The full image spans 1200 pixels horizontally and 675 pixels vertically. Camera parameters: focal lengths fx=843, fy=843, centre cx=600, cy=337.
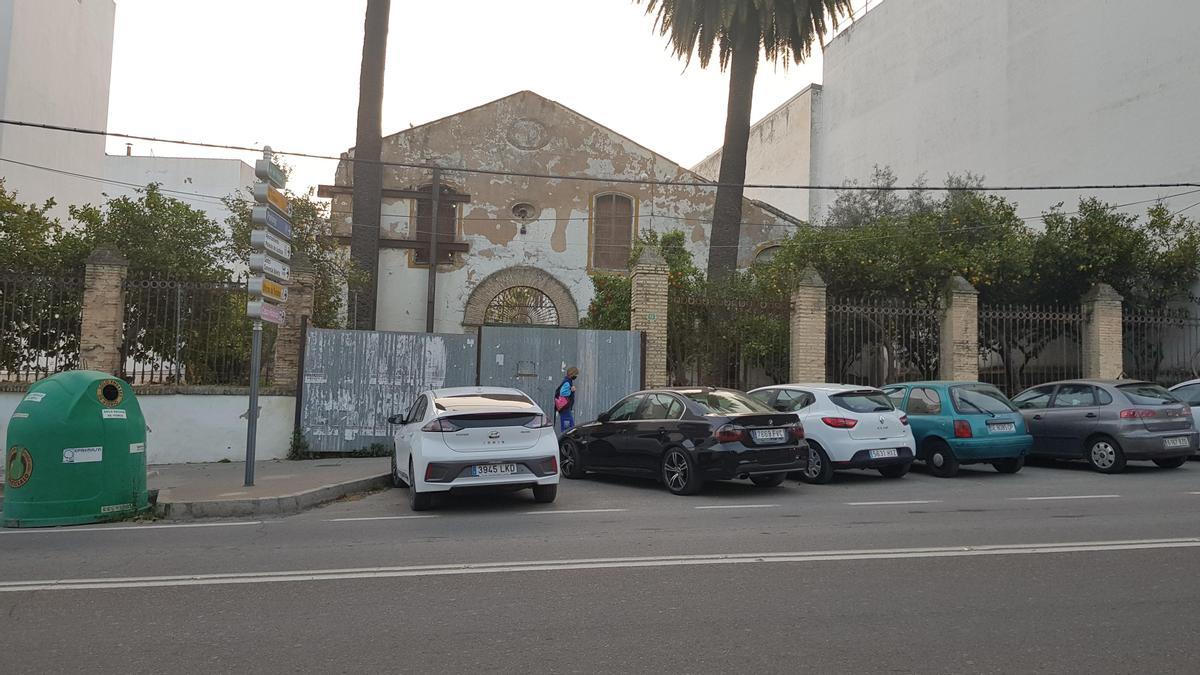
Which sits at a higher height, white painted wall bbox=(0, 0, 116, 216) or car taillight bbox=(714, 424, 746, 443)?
white painted wall bbox=(0, 0, 116, 216)

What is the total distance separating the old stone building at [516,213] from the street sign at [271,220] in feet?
47.3

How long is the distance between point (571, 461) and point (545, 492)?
2.44 m

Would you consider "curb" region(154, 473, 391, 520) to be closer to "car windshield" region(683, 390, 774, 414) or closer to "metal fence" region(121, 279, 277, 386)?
"car windshield" region(683, 390, 774, 414)

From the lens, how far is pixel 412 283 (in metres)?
26.1

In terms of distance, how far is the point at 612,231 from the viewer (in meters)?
27.5

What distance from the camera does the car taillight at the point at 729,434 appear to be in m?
9.98

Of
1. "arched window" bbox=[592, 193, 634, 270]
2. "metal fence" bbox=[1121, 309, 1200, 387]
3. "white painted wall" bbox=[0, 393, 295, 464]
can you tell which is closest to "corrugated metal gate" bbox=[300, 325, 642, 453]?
"white painted wall" bbox=[0, 393, 295, 464]

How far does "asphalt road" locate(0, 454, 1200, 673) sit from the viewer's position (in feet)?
14.1

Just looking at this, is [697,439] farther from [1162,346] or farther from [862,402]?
[1162,346]

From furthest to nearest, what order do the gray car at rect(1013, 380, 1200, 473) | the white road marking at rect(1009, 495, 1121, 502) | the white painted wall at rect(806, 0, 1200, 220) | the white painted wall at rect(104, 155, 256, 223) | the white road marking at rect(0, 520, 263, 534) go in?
the white painted wall at rect(104, 155, 256, 223)
the white painted wall at rect(806, 0, 1200, 220)
the gray car at rect(1013, 380, 1200, 473)
the white road marking at rect(1009, 495, 1121, 502)
the white road marking at rect(0, 520, 263, 534)

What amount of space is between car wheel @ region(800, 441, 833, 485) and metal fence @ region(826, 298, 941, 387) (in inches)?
283

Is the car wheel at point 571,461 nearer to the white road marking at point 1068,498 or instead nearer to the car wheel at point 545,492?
the car wheel at point 545,492

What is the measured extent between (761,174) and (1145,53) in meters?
21.0

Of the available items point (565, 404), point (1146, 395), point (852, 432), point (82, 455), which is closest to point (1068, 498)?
point (852, 432)
